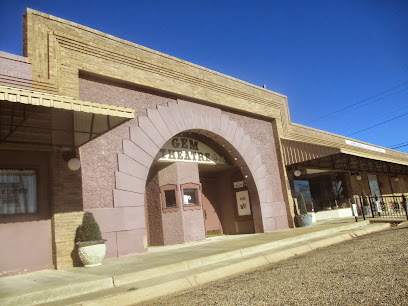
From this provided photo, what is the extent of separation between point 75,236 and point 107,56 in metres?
5.27

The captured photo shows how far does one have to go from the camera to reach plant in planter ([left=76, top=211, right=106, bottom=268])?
7730mm

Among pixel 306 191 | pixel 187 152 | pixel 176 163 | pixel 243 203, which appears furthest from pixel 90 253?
pixel 306 191

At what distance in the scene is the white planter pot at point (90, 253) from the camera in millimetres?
7715

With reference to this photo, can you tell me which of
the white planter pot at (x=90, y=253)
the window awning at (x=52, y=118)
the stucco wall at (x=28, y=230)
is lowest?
the white planter pot at (x=90, y=253)

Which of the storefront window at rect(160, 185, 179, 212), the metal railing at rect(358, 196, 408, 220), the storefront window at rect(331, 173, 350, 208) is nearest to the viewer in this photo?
the storefront window at rect(160, 185, 179, 212)

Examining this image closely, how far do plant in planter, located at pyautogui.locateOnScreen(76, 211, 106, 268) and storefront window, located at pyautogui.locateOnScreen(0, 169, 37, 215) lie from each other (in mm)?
1287

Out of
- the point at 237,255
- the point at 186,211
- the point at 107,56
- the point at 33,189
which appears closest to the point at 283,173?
the point at 186,211

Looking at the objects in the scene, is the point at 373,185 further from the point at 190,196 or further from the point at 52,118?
the point at 52,118

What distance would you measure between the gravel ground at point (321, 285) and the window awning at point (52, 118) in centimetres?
400

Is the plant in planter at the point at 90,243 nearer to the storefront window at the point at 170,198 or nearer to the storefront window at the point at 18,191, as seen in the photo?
the storefront window at the point at 18,191

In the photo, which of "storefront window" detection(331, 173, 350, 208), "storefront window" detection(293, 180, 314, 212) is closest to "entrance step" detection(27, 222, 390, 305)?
"storefront window" detection(293, 180, 314, 212)

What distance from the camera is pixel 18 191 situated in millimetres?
7910

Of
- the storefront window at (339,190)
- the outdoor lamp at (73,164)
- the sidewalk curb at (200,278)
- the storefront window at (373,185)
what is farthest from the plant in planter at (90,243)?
the storefront window at (373,185)

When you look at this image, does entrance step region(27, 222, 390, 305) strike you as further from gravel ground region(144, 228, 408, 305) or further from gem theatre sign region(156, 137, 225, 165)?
gem theatre sign region(156, 137, 225, 165)
